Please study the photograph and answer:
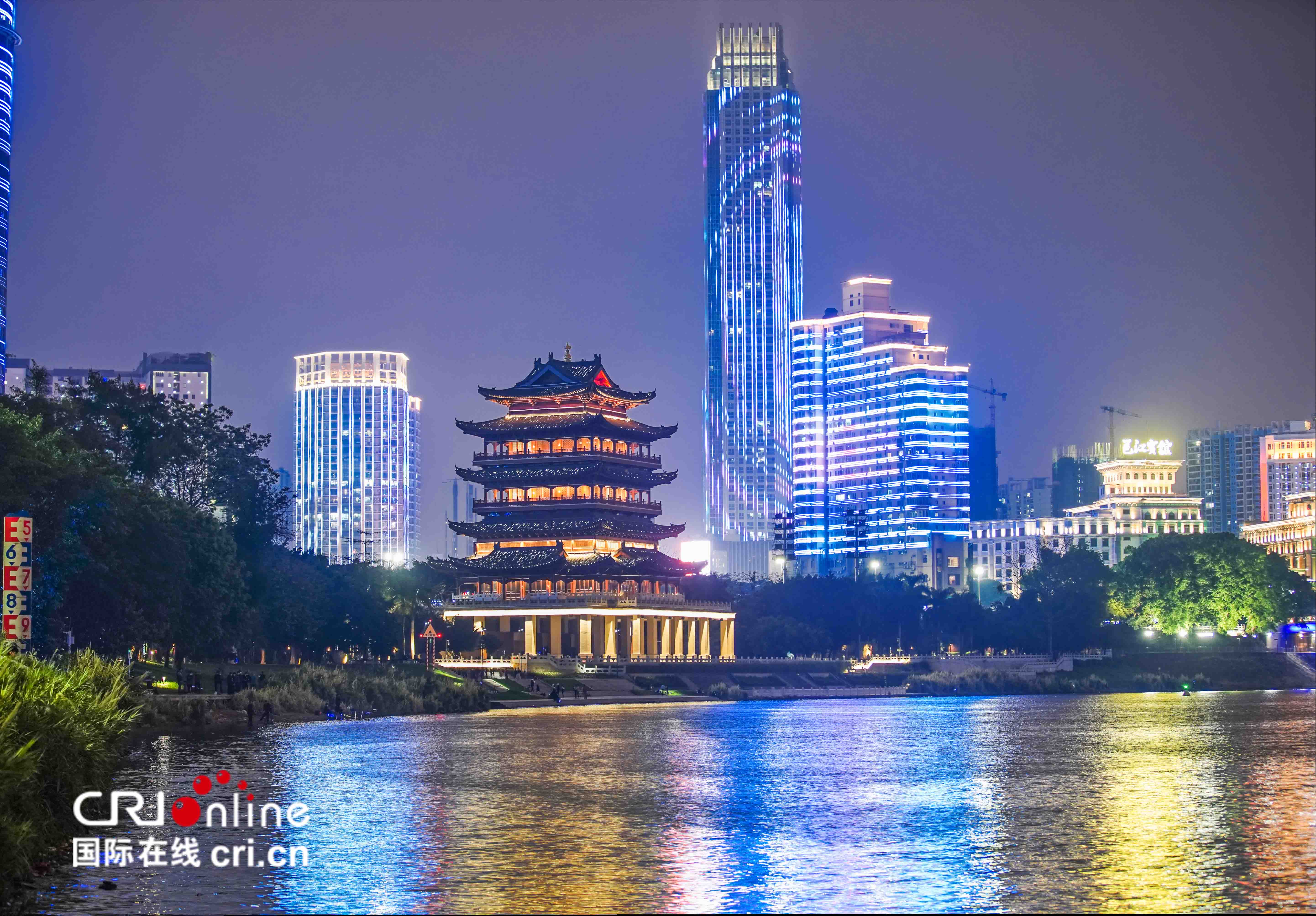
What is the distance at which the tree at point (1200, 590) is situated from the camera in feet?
627

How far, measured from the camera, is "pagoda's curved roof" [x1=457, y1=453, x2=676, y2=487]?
546 feet

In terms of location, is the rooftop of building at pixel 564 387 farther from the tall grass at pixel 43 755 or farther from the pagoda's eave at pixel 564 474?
the tall grass at pixel 43 755

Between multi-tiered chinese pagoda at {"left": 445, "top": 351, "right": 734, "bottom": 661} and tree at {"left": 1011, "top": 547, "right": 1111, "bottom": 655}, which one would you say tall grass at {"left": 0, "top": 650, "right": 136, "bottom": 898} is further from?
tree at {"left": 1011, "top": 547, "right": 1111, "bottom": 655}

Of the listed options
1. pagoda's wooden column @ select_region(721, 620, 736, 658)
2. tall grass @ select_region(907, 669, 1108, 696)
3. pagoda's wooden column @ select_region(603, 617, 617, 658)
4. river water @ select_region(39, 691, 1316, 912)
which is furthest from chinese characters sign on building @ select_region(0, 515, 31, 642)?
pagoda's wooden column @ select_region(721, 620, 736, 658)

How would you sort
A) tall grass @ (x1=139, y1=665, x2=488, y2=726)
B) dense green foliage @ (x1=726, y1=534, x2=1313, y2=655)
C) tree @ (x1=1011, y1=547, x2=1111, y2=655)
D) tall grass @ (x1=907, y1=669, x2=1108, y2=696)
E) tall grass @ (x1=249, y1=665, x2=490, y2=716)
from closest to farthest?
tall grass @ (x1=139, y1=665, x2=488, y2=726), tall grass @ (x1=249, y1=665, x2=490, y2=716), tall grass @ (x1=907, y1=669, x2=1108, y2=696), tree @ (x1=1011, y1=547, x2=1111, y2=655), dense green foliage @ (x1=726, y1=534, x2=1313, y2=655)

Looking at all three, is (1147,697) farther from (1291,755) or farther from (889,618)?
(1291,755)

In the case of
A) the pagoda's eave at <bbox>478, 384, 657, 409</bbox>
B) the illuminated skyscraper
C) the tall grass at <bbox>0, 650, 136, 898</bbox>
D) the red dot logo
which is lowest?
the red dot logo

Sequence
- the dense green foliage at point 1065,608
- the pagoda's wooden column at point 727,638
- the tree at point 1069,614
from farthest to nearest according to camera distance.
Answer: the dense green foliage at point 1065,608 → the tree at point 1069,614 → the pagoda's wooden column at point 727,638

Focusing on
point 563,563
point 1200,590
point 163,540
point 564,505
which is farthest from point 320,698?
point 1200,590

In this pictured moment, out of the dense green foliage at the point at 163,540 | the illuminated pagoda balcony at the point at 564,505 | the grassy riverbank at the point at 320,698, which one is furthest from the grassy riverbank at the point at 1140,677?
the grassy riverbank at the point at 320,698

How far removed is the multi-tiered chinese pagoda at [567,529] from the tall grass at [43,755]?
120 metres

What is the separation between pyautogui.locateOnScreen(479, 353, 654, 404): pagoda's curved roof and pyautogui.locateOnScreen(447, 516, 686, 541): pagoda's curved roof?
12132 millimetres

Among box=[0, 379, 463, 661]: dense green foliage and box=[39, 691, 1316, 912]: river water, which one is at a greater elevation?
box=[0, 379, 463, 661]: dense green foliage

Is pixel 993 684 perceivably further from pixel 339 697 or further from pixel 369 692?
pixel 339 697
